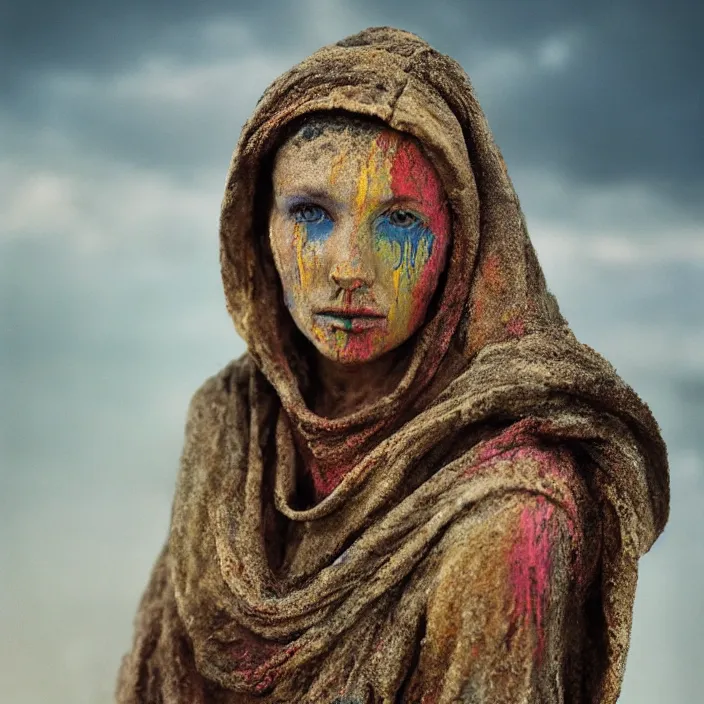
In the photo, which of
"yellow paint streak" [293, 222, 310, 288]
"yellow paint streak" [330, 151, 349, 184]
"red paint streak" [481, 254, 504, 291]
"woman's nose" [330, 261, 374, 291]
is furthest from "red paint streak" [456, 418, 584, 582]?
"yellow paint streak" [330, 151, 349, 184]

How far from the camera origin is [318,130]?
9.27 feet

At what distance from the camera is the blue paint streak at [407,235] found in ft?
9.26

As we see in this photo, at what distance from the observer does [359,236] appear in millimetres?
2795

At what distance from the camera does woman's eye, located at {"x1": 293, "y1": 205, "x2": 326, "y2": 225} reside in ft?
9.37

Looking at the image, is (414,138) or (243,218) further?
(243,218)

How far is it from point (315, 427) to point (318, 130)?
0.70 m

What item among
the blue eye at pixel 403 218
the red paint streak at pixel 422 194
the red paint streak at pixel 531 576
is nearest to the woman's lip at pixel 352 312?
the red paint streak at pixel 422 194

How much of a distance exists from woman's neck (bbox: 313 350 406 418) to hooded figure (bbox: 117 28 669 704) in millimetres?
41

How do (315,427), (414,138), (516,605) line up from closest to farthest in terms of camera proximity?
(516,605), (414,138), (315,427)

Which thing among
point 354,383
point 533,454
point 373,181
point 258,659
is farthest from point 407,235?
point 258,659

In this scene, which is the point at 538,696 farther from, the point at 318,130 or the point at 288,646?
the point at 318,130

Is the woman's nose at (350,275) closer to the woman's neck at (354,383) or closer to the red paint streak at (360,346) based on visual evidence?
the red paint streak at (360,346)

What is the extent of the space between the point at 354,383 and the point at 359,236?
0.44 m

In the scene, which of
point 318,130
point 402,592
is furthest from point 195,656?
point 318,130
